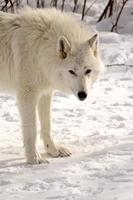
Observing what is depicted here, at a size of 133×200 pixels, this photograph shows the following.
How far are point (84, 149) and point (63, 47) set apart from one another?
4.59 feet

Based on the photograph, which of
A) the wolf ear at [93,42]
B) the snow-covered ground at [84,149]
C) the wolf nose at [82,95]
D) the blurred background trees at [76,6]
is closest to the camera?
the snow-covered ground at [84,149]

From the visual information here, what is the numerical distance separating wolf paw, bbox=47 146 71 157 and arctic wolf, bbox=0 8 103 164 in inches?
14.7

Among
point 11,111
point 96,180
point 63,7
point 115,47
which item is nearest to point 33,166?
point 96,180

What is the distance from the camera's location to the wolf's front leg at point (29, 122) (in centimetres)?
575

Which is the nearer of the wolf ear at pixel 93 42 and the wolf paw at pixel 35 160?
the wolf ear at pixel 93 42

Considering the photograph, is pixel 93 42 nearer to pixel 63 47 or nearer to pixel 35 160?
pixel 63 47

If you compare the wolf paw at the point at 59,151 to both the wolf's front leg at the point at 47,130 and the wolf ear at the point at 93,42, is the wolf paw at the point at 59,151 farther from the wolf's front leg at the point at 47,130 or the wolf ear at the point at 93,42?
the wolf ear at the point at 93,42

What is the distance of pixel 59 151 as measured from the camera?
6.24 meters

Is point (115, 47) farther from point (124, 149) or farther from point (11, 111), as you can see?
point (124, 149)

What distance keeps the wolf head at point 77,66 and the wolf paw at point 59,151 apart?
835mm

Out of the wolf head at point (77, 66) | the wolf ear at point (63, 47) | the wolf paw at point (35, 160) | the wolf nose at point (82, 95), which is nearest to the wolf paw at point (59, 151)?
the wolf paw at point (35, 160)

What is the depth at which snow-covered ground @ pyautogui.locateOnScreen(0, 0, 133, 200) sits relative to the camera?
4758mm

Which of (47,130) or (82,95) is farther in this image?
(47,130)

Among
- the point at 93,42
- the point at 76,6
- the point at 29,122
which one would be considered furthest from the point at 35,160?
the point at 76,6
